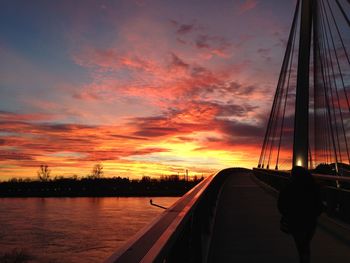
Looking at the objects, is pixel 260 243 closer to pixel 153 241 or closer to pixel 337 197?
pixel 337 197

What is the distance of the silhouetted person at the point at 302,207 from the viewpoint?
263 inches

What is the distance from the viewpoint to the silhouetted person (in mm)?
6691

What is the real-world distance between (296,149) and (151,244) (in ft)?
66.6

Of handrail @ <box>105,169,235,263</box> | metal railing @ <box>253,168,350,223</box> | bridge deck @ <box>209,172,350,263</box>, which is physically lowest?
bridge deck @ <box>209,172,350,263</box>

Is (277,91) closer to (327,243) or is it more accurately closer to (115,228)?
(327,243)

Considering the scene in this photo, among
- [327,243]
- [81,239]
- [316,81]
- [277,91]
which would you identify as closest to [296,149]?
[316,81]

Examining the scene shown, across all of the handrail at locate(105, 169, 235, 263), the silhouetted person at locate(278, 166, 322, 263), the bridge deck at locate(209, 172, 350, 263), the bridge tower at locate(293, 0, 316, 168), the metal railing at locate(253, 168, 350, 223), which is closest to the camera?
the handrail at locate(105, 169, 235, 263)

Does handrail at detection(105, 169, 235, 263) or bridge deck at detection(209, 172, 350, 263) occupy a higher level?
handrail at detection(105, 169, 235, 263)

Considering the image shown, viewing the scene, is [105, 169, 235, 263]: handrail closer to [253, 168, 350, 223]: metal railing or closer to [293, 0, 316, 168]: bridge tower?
[253, 168, 350, 223]: metal railing

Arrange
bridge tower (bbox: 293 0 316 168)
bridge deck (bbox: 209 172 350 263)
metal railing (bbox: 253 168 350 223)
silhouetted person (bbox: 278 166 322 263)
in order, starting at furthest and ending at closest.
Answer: bridge tower (bbox: 293 0 316 168), metal railing (bbox: 253 168 350 223), bridge deck (bbox: 209 172 350 263), silhouetted person (bbox: 278 166 322 263)

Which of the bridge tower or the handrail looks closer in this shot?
the handrail

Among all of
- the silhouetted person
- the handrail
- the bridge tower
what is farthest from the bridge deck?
the bridge tower

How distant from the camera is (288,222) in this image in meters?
6.79

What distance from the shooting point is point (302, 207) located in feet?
22.0
